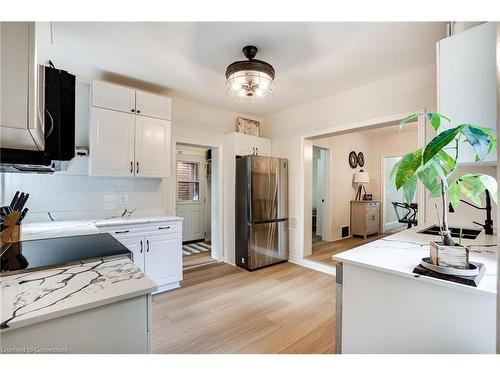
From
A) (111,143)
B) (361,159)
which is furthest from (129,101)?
(361,159)

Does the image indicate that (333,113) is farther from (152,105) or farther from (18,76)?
(18,76)

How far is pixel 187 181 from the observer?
5117 millimetres

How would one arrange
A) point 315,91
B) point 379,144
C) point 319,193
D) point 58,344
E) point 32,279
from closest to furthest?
point 58,344, point 32,279, point 315,91, point 319,193, point 379,144

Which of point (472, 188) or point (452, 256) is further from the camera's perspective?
point (452, 256)

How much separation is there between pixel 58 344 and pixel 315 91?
3319 millimetres

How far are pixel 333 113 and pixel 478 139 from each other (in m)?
2.73

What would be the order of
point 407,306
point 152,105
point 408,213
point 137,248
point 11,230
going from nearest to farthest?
point 407,306, point 11,230, point 137,248, point 152,105, point 408,213

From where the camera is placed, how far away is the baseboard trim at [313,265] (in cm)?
327

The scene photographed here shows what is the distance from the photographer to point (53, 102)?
3.94ft

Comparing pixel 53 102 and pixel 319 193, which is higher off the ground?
pixel 53 102

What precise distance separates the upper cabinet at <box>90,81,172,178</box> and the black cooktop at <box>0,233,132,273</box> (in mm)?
1248

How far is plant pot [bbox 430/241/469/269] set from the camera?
88 centimetres
